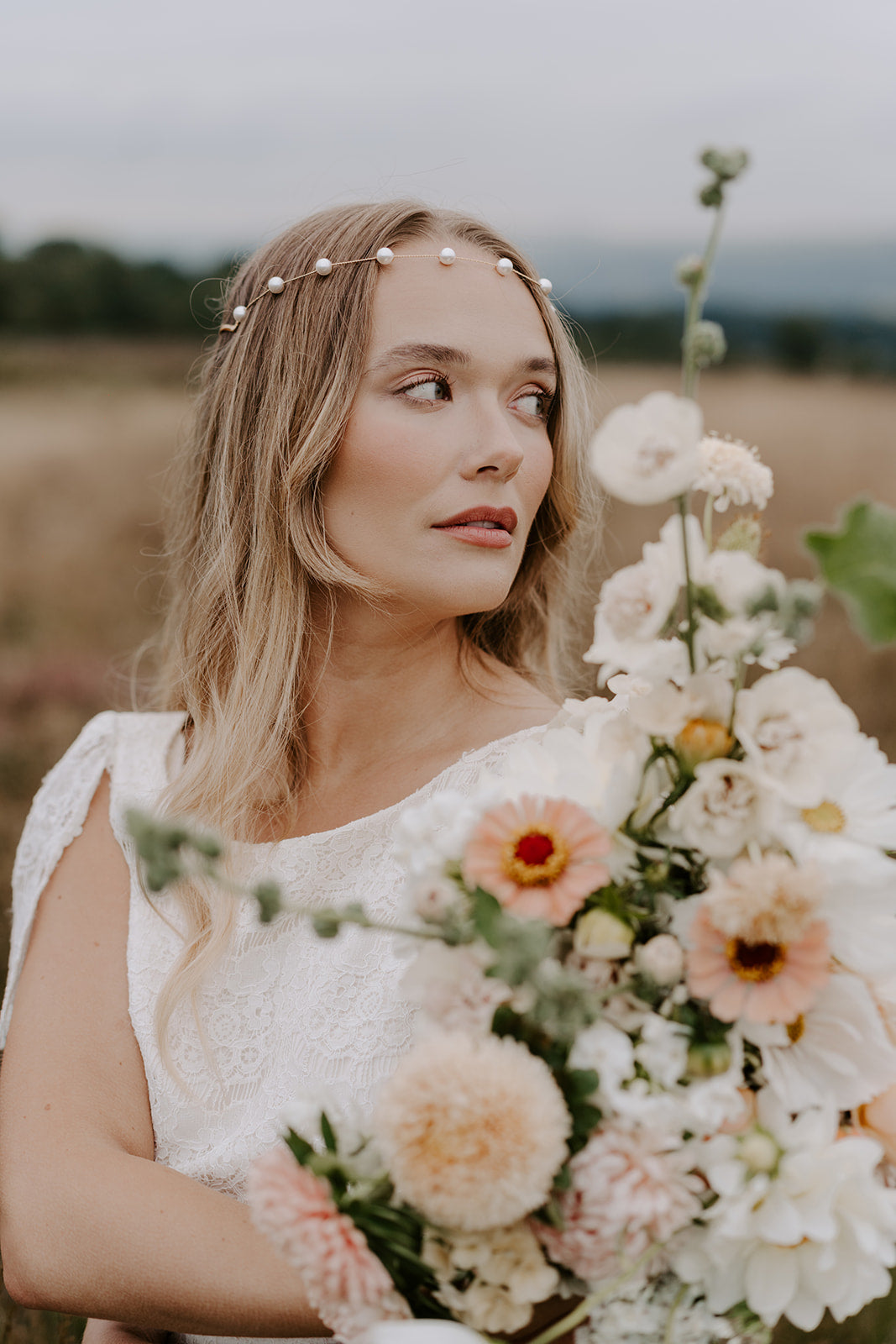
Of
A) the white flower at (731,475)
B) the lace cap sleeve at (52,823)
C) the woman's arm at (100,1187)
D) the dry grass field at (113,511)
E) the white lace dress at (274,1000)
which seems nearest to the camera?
the white flower at (731,475)

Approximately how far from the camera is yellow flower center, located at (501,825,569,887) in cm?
82

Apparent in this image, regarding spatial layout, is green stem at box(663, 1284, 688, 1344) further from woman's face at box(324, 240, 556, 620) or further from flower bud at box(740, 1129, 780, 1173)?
woman's face at box(324, 240, 556, 620)

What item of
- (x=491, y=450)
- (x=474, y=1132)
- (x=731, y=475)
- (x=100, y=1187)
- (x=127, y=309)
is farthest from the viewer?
(x=127, y=309)

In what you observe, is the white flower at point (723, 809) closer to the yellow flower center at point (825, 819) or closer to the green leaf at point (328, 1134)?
the yellow flower center at point (825, 819)

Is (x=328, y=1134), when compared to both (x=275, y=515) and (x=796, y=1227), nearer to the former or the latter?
(x=796, y=1227)

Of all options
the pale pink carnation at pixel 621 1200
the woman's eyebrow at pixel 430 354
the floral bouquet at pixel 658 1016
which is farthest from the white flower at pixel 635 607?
the woman's eyebrow at pixel 430 354

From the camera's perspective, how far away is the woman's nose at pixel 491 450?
180cm

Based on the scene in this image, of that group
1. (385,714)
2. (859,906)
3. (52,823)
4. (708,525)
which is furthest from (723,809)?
(52,823)

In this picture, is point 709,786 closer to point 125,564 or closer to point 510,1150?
point 510,1150

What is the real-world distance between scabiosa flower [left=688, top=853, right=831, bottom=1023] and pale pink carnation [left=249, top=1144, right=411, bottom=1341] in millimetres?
313

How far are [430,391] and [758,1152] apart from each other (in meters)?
1.39

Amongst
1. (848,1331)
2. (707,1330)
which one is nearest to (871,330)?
(848,1331)

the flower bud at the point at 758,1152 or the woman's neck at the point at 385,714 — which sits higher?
the flower bud at the point at 758,1152

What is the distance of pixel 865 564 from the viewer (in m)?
0.81
